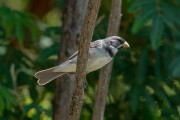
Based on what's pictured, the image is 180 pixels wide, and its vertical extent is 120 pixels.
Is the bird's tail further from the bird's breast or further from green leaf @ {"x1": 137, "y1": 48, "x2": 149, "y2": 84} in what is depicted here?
green leaf @ {"x1": 137, "y1": 48, "x2": 149, "y2": 84}

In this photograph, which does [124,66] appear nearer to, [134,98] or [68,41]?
[134,98]

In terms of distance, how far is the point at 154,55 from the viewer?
21.7 feet

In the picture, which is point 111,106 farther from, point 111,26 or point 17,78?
point 111,26

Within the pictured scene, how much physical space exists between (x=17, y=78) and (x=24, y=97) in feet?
0.73

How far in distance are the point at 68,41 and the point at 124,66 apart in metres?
1.10

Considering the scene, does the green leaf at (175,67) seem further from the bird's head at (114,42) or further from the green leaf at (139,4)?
the bird's head at (114,42)

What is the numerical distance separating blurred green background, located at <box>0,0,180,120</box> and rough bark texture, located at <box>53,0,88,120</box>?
0.24 meters

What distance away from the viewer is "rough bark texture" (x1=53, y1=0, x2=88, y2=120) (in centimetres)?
570

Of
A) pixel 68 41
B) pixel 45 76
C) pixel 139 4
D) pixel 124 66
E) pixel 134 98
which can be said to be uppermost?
pixel 139 4

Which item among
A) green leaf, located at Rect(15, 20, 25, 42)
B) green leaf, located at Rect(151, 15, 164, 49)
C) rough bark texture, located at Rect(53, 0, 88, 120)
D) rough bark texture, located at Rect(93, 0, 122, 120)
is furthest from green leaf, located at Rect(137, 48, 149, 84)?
rough bark texture, located at Rect(93, 0, 122, 120)

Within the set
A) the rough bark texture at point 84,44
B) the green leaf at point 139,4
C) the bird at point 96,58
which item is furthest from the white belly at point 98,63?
the green leaf at point 139,4

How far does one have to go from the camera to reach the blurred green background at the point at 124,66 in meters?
6.01

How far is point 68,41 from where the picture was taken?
5746mm

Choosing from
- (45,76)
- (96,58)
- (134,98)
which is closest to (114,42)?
(96,58)
